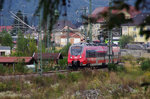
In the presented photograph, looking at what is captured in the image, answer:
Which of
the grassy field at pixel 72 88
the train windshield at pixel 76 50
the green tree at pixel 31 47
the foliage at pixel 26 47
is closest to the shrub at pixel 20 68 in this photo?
the train windshield at pixel 76 50

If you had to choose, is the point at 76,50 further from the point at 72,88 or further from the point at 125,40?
the point at 125,40

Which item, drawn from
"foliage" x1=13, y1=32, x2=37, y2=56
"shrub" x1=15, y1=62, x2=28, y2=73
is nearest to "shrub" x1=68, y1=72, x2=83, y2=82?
"shrub" x1=15, y1=62, x2=28, y2=73

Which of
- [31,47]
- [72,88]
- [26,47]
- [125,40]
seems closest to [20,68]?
[72,88]

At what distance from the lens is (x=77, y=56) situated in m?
29.5

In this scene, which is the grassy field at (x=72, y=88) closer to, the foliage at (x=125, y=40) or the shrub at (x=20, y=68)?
the shrub at (x=20, y=68)

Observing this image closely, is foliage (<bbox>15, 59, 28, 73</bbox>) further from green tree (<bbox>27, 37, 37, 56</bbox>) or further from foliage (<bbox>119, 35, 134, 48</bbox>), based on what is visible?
foliage (<bbox>119, 35, 134, 48</bbox>)

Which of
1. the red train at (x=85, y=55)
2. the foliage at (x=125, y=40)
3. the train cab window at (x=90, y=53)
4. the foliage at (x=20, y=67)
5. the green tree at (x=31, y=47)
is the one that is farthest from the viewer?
the foliage at (x=125, y=40)

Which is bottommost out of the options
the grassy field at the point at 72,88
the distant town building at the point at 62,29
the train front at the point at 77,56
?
the grassy field at the point at 72,88

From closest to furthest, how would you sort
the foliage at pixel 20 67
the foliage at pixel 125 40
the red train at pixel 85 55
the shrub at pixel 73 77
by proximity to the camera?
the shrub at pixel 73 77
the foliage at pixel 20 67
the red train at pixel 85 55
the foliage at pixel 125 40

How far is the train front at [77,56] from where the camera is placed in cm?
2917

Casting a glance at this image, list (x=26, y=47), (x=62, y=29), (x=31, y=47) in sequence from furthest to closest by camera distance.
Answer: (x=26, y=47) < (x=31, y=47) < (x=62, y=29)

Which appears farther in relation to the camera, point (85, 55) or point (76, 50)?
point (76, 50)

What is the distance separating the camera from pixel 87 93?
17031 mm

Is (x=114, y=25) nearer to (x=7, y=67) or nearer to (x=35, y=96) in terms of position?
(x=35, y=96)
